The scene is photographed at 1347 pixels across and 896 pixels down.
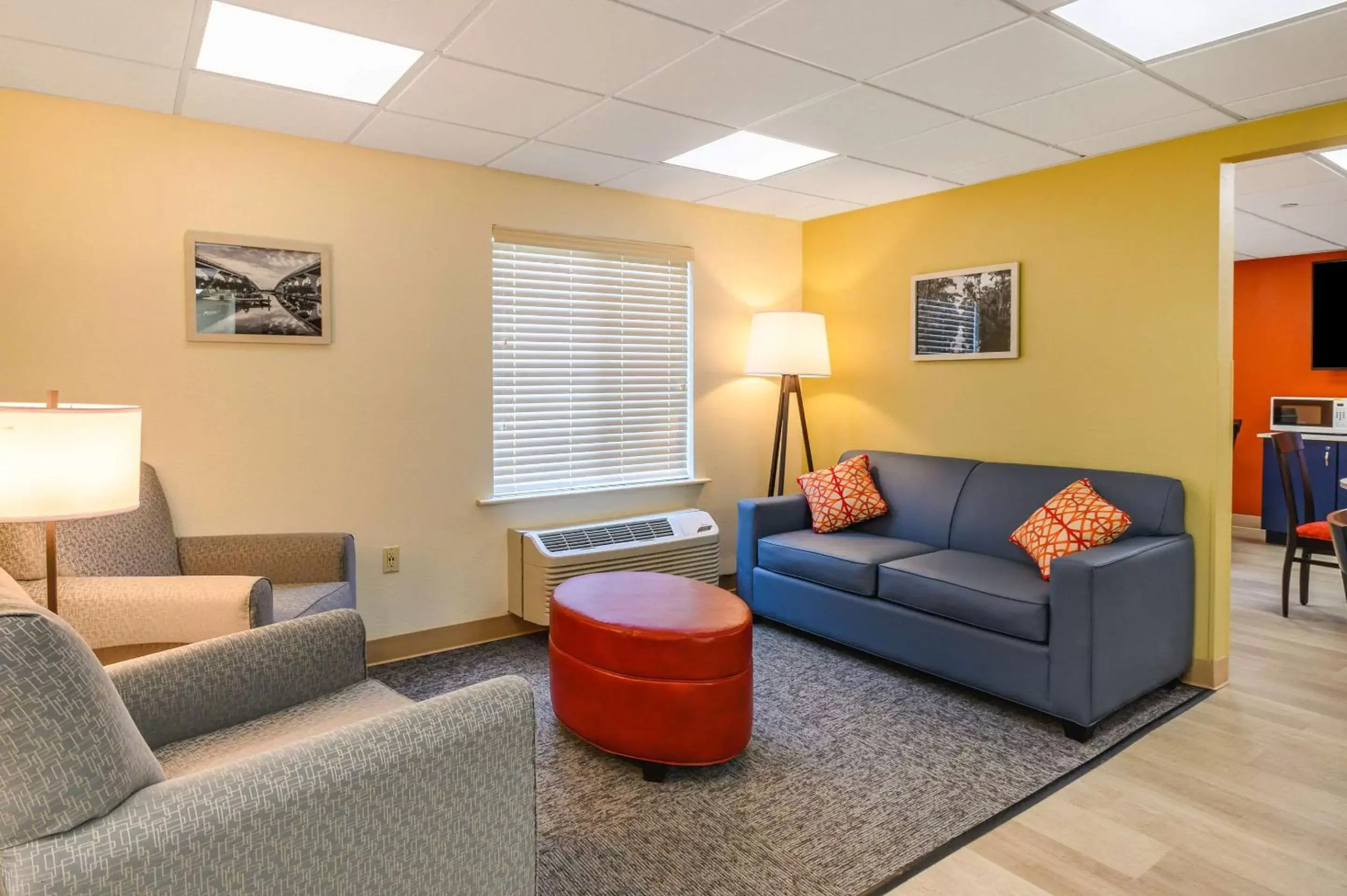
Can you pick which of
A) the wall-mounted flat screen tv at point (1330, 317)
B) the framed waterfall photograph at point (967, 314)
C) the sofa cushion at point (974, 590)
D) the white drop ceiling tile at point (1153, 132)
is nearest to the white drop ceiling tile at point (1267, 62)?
the white drop ceiling tile at point (1153, 132)

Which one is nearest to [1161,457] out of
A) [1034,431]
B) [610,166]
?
[1034,431]

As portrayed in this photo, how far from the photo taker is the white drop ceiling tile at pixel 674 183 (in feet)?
13.0

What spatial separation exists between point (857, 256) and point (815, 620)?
7.44 feet

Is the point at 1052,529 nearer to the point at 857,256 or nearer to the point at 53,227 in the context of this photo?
the point at 857,256

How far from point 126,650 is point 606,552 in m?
2.12

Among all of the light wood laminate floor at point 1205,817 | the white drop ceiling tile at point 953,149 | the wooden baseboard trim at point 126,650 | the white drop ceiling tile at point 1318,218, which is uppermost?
the white drop ceiling tile at point 1318,218

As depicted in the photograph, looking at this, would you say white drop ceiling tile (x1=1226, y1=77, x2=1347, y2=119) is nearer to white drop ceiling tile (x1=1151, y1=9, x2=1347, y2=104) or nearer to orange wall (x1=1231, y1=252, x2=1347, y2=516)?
white drop ceiling tile (x1=1151, y1=9, x2=1347, y2=104)

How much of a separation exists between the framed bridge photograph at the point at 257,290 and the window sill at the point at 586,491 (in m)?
1.10

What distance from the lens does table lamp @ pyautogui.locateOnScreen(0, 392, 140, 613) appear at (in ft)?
6.19

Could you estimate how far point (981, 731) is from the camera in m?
3.03

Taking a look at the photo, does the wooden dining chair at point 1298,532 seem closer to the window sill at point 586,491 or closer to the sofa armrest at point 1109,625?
the sofa armrest at point 1109,625

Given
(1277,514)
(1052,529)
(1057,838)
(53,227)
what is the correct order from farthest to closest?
(1277,514) → (1052,529) → (53,227) → (1057,838)

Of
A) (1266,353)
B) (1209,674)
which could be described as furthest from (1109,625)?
(1266,353)

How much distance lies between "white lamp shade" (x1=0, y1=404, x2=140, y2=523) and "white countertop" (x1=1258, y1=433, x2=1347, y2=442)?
7.06m
